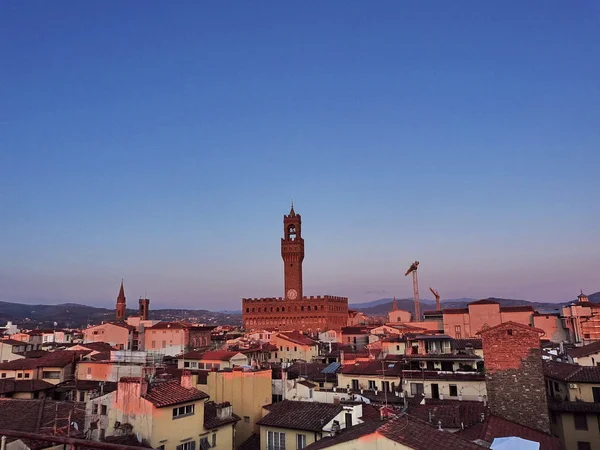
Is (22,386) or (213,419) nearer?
(213,419)

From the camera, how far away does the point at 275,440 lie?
20.3m

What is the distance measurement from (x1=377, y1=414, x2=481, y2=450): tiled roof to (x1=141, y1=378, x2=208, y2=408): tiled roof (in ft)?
31.5

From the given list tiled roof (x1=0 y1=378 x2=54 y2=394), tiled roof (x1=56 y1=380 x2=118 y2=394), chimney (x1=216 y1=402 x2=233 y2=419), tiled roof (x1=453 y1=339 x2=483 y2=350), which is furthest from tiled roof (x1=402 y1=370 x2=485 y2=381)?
tiled roof (x1=0 y1=378 x2=54 y2=394)

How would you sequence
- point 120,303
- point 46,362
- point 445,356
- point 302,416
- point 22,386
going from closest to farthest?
point 302,416 < point 445,356 < point 22,386 < point 46,362 < point 120,303

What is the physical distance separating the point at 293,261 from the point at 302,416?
91389 mm

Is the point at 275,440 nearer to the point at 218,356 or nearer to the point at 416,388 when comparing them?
the point at 416,388

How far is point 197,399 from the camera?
19344mm

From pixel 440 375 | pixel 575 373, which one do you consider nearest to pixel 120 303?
pixel 440 375

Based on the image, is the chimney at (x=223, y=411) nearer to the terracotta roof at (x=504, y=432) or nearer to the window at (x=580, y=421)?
the terracotta roof at (x=504, y=432)

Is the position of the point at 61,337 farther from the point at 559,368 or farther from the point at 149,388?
the point at 559,368

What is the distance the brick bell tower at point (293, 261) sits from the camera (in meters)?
110

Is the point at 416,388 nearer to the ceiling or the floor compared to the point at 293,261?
nearer to the floor

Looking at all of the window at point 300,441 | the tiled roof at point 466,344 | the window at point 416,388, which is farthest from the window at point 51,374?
the tiled roof at point 466,344

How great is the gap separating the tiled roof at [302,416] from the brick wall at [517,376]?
21.4 ft
